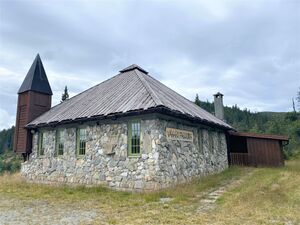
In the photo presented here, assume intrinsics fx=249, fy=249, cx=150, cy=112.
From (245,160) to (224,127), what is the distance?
4.05 metres

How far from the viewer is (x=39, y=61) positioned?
17531 millimetres

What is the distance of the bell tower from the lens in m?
15.0

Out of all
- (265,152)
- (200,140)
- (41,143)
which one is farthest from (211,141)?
(41,143)

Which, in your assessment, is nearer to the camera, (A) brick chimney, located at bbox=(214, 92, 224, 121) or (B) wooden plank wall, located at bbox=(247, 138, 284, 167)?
(B) wooden plank wall, located at bbox=(247, 138, 284, 167)

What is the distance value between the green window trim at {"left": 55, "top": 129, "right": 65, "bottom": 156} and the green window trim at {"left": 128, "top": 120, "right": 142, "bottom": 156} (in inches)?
177

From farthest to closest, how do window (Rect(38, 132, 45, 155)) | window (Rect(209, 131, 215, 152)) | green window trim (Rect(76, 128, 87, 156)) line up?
window (Rect(209, 131, 215, 152))
window (Rect(38, 132, 45, 155))
green window trim (Rect(76, 128, 87, 156))

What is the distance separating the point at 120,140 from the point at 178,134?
2.47 m

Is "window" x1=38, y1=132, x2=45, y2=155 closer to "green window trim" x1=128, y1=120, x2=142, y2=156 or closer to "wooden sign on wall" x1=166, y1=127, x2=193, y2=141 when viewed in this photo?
"green window trim" x1=128, y1=120, x2=142, y2=156

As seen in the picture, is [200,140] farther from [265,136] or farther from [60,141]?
[60,141]

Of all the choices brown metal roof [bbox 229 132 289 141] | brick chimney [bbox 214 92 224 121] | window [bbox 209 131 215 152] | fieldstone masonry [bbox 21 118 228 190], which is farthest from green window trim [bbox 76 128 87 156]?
brick chimney [bbox 214 92 224 121]

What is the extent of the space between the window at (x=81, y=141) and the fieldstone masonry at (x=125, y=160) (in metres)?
0.27

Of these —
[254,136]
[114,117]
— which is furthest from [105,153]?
[254,136]

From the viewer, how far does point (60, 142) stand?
1299 cm

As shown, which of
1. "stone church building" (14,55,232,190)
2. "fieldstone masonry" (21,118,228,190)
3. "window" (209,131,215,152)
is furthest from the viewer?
"window" (209,131,215,152)
